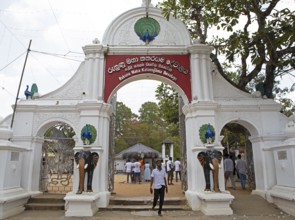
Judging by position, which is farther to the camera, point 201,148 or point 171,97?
point 171,97

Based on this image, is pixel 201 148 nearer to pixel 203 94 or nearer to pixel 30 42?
pixel 203 94

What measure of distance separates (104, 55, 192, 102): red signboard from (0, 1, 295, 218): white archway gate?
3 centimetres

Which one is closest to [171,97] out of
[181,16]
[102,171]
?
[181,16]

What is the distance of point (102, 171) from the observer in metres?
7.45

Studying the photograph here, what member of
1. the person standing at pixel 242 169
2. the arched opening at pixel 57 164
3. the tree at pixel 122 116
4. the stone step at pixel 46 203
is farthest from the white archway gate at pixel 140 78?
the tree at pixel 122 116

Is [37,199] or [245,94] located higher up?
[245,94]

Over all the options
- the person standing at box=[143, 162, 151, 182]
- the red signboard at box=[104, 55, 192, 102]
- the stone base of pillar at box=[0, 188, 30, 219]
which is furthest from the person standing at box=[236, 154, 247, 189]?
the stone base of pillar at box=[0, 188, 30, 219]

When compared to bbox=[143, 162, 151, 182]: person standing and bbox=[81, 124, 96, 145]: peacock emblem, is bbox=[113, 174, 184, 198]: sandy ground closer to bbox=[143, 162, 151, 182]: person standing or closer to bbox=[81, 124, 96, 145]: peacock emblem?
bbox=[81, 124, 96, 145]: peacock emblem

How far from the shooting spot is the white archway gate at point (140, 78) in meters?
7.32

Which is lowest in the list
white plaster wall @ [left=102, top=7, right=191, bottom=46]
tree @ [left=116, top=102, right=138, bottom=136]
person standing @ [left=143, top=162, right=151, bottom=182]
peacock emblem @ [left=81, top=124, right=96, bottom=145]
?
person standing @ [left=143, top=162, right=151, bottom=182]

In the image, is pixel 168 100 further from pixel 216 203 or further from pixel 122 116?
pixel 122 116

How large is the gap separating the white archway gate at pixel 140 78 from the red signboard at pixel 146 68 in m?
0.03

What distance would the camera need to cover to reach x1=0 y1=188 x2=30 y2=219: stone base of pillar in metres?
6.21

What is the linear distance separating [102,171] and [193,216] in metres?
2.81
